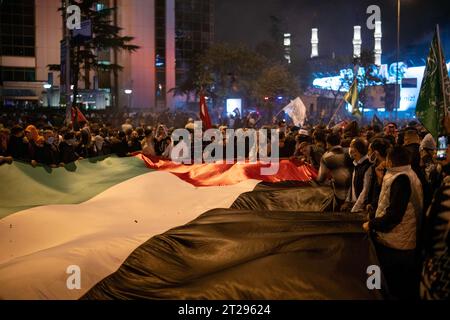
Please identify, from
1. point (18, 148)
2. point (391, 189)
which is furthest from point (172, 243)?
point (18, 148)

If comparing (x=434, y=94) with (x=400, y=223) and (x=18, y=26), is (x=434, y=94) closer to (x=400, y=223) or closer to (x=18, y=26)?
(x=400, y=223)

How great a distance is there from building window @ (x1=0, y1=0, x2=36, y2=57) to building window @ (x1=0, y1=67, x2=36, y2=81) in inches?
56.9

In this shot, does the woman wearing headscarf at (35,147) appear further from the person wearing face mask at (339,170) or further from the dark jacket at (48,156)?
the person wearing face mask at (339,170)

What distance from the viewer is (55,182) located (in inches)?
365

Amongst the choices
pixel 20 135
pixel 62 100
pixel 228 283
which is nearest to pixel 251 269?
pixel 228 283

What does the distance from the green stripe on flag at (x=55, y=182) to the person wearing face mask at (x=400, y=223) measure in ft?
15.3

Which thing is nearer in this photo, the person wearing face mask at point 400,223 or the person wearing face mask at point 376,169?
the person wearing face mask at point 400,223

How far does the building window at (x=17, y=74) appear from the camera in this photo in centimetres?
5350

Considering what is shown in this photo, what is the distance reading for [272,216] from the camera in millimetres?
6426

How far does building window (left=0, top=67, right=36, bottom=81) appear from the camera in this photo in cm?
5350

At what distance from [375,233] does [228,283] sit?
1.58 metres

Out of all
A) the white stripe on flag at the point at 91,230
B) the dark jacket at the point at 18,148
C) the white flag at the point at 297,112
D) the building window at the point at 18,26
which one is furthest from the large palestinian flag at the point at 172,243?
the building window at the point at 18,26

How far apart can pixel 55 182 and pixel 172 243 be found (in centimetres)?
419
